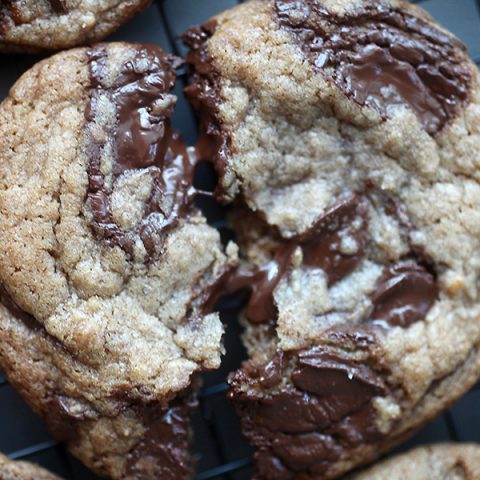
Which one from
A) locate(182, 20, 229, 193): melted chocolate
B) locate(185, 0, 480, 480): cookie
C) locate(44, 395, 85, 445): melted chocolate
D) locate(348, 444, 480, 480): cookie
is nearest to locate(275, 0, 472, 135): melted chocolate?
locate(185, 0, 480, 480): cookie

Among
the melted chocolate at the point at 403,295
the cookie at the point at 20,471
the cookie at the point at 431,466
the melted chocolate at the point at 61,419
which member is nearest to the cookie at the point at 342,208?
the melted chocolate at the point at 403,295

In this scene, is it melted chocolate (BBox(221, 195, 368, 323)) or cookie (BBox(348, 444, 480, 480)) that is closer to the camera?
melted chocolate (BBox(221, 195, 368, 323))

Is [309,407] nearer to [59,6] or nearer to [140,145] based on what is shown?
[140,145]

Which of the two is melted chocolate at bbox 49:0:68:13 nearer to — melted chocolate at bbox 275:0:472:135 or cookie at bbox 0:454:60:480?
melted chocolate at bbox 275:0:472:135

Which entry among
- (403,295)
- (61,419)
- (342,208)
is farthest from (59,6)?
(403,295)

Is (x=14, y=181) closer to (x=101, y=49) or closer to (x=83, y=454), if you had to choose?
(x=101, y=49)

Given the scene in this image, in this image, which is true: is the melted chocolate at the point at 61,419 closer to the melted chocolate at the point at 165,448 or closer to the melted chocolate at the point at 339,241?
the melted chocolate at the point at 165,448
